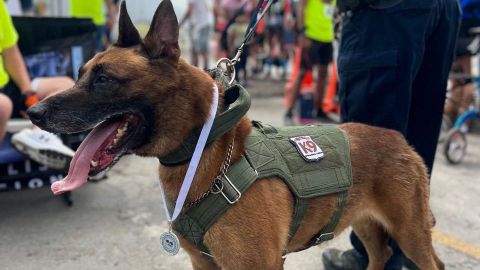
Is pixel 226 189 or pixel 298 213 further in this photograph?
pixel 298 213

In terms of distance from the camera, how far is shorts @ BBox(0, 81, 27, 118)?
14.1ft

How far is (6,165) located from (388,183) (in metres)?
2.78

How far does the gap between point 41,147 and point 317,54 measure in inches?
176

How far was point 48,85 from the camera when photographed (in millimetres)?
4156

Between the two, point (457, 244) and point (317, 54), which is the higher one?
point (317, 54)

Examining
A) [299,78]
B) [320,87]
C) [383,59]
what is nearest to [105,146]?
[383,59]

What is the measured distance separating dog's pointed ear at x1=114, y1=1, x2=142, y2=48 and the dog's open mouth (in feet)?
1.04

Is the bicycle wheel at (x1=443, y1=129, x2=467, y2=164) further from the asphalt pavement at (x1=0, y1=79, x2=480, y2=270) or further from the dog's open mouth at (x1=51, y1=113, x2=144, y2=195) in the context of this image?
the dog's open mouth at (x1=51, y1=113, x2=144, y2=195)

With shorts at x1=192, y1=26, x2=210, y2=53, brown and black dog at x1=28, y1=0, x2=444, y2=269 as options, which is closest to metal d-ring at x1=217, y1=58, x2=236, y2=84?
brown and black dog at x1=28, y1=0, x2=444, y2=269

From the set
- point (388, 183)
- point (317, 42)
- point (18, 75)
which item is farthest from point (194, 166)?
point (317, 42)

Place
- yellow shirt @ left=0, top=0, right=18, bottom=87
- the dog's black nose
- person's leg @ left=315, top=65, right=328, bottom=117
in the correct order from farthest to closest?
person's leg @ left=315, top=65, right=328, bottom=117
yellow shirt @ left=0, top=0, right=18, bottom=87
the dog's black nose

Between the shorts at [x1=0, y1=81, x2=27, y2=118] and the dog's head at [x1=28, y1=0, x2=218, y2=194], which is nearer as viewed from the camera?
the dog's head at [x1=28, y1=0, x2=218, y2=194]

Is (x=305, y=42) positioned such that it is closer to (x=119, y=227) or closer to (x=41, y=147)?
(x=119, y=227)

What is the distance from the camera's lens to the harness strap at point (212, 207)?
2.01m
